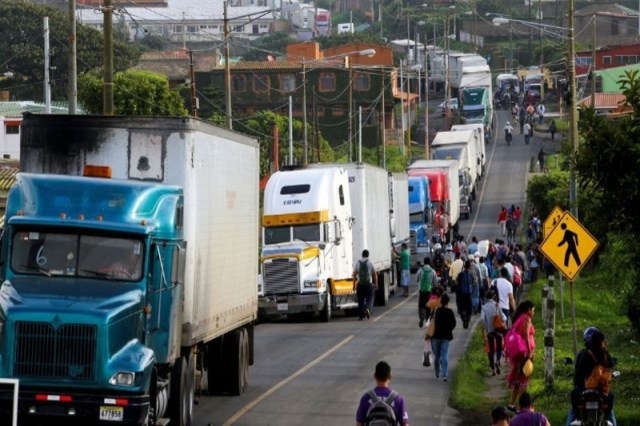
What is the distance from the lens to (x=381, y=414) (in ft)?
48.3

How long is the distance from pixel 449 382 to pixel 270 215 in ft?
46.8

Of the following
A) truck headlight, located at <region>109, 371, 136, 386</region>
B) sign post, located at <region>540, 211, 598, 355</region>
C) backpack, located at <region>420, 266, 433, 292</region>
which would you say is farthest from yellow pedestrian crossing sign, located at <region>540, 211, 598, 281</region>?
backpack, located at <region>420, 266, 433, 292</region>

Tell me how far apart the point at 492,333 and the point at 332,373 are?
2944 mm

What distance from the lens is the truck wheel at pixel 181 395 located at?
65.5 ft

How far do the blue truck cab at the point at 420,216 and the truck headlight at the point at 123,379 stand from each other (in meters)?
48.6

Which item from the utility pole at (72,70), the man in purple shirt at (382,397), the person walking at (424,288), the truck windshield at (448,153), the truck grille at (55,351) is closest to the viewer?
the man in purple shirt at (382,397)

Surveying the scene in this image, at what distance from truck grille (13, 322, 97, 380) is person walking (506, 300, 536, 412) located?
786 centimetres

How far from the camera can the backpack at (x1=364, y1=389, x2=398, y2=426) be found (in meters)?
14.7

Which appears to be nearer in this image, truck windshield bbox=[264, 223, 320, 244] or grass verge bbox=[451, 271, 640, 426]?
grass verge bbox=[451, 271, 640, 426]

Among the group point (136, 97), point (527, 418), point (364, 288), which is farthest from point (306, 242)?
point (527, 418)

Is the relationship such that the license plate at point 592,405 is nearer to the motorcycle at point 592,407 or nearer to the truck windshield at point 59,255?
the motorcycle at point 592,407

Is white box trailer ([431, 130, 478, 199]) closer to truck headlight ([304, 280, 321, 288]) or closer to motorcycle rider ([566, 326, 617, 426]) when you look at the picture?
truck headlight ([304, 280, 321, 288])

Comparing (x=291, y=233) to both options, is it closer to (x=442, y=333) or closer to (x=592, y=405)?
(x=442, y=333)

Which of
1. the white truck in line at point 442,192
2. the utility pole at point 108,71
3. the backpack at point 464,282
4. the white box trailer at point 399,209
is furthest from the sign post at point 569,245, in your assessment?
the white truck in line at point 442,192
